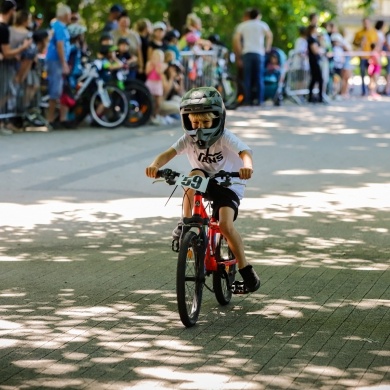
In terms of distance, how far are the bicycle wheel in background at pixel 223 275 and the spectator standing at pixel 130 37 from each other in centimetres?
1265

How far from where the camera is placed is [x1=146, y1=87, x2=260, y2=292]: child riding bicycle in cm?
765

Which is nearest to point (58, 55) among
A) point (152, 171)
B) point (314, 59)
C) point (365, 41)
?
point (314, 59)

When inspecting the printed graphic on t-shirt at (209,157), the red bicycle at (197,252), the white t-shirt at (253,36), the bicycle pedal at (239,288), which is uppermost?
the white t-shirt at (253,36)

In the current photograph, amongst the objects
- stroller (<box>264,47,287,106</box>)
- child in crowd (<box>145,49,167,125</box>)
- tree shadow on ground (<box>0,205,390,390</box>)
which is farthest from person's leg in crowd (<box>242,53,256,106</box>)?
tree shadow on ground (<box>0,205,390,390</box>)

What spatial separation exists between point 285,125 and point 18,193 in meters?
8.89

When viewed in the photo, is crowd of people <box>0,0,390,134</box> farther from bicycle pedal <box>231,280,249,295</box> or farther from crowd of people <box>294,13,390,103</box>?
bicycle pedal <box>231,280,249,295</box>

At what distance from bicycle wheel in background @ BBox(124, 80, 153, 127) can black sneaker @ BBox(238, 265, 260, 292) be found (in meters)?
11.9

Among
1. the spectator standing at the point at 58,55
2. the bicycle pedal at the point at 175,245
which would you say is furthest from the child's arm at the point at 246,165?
the spectator standing at the point at 58,55

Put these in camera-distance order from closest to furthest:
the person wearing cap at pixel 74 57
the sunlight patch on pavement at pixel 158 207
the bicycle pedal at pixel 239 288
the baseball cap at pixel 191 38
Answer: the bicycle pedal at pixel 239 288, the sunlight patch on pavement at pixel 158 207, the person wearing cap at pixel 74 57, the baseball cap at pixel 191 38

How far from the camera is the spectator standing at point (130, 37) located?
2061cm

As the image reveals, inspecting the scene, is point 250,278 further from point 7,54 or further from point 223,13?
point 223,13

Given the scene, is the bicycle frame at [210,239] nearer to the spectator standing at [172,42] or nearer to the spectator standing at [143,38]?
the spectator standing at [143,38]

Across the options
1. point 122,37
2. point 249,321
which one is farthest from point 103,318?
point 122,37

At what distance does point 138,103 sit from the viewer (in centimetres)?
2016
